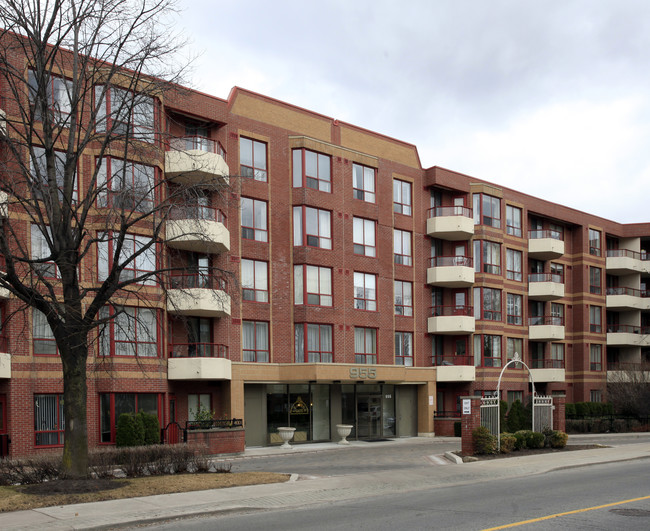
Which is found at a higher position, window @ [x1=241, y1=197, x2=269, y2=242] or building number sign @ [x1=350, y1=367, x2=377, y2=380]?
window @ [x1=241, y1=197, x2=269, y2=242]

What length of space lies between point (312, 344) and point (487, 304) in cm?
1471

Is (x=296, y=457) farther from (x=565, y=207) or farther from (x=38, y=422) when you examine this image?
(x=565, y=207)

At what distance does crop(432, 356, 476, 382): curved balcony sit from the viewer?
1688 inches

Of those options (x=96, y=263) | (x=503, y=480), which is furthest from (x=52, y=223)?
(x=503, y=480)

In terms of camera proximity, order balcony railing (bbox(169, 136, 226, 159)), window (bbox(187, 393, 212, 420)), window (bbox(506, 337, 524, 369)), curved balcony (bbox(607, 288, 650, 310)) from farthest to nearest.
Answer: curved balcony (bbox(607, 288, 650, 310)) < window (bbox(506, 337, 524, 369)) < window (bbox(187, 393, 212, 420)) < balcony railing (bbox(169, 136, 226, 159))

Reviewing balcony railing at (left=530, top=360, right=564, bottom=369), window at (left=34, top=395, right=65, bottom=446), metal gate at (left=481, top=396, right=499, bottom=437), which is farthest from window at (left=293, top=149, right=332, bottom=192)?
balcony railing at (left=530, top=360, right=564, bottom=369)

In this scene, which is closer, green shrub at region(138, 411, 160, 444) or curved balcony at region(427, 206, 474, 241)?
green shrub at region(138, 411, 160, 444)

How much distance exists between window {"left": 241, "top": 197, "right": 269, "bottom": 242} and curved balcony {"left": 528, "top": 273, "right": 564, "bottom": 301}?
22.0m

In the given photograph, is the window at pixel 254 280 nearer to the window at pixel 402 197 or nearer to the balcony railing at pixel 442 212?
the window at pixel 402 197

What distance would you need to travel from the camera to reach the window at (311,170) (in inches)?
1454

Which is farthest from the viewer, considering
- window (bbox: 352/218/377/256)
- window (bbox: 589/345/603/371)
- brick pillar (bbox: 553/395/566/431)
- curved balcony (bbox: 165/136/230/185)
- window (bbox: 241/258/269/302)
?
window (bbox: 589/345/603/371)

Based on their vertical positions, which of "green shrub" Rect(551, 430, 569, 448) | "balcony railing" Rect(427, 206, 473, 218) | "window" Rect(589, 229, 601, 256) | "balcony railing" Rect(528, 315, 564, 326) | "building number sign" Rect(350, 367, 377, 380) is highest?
"balcony railing" Rect(427, 206, 473, 218)

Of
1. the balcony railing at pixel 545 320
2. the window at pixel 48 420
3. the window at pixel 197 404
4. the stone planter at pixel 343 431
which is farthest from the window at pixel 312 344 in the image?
the balcony railing at pixel 545 320

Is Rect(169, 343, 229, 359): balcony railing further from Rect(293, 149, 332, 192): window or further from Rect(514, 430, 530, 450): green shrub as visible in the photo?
Rect(514, 430, 530, 450): green shrub
